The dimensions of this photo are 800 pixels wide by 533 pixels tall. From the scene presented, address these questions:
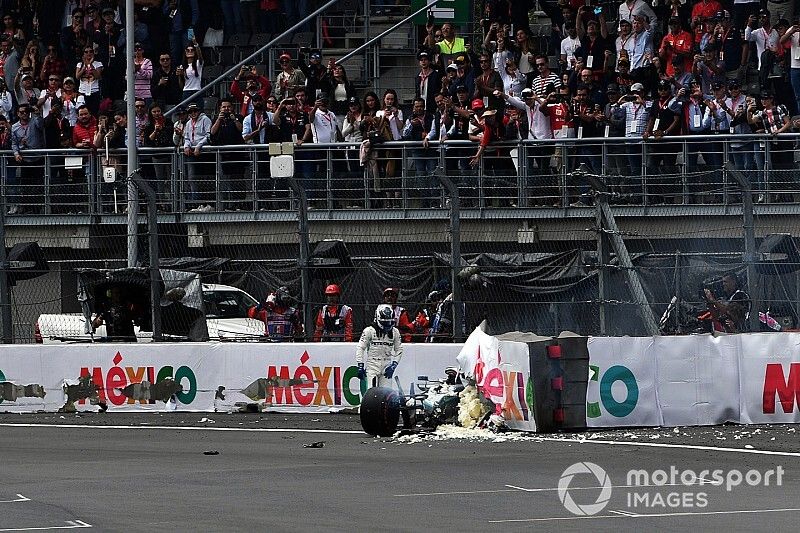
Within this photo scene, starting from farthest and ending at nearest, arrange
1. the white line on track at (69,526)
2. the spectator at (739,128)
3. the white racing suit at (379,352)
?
the spectator at (739,128) → the white racing suit at (379,352) → the white line on track at (69,526)

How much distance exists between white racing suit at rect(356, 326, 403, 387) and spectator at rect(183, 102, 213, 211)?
20.1ft

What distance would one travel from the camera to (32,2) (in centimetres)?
3006

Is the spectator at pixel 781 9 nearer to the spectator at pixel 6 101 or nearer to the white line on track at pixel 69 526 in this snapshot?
the spectator at pixel 6 101

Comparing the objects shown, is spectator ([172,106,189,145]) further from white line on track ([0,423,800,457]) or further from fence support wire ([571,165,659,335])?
fence support wire ([571,165,659,335])

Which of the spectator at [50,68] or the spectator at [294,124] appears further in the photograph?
the spectator at [50,68]

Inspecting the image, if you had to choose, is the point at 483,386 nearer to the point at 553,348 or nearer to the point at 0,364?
the point at 553,348

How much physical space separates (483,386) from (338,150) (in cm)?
729

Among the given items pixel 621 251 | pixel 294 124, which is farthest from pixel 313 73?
pixel 621 251

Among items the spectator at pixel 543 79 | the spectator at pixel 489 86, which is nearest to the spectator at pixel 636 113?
the spectator at pixel 543 79

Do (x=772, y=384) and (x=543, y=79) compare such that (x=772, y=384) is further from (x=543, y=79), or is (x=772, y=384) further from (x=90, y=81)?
(x=90, y=81)

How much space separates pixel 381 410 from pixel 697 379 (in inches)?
137

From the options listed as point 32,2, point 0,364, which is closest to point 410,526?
point 0,364

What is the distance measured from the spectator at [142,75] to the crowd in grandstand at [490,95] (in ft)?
0.09

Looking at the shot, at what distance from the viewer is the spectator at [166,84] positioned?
26609mm
